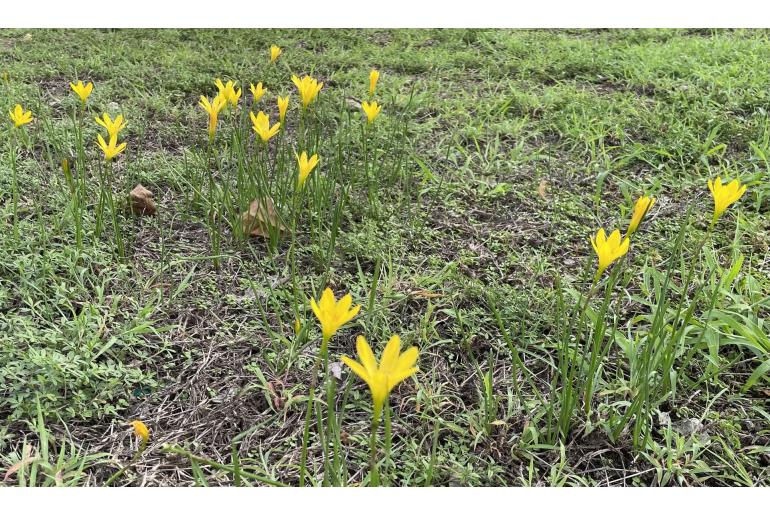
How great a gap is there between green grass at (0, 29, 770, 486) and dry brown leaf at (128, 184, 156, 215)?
0.05 m

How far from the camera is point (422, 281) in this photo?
85.9 inches

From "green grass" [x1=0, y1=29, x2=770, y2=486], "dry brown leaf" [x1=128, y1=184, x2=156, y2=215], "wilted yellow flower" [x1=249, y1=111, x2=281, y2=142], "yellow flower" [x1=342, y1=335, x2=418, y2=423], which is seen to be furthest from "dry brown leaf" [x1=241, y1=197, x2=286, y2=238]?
"yellow flower" [x1=342, y1=335, x2=418, y2=423]

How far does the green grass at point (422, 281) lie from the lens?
1.61m

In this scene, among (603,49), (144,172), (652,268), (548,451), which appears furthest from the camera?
(603,49)

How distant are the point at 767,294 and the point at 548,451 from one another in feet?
3.52

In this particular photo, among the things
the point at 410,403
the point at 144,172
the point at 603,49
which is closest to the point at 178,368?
the point at 410,403

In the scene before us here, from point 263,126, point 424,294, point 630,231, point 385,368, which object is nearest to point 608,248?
point 630,231

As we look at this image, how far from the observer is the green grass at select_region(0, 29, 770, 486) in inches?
63.3

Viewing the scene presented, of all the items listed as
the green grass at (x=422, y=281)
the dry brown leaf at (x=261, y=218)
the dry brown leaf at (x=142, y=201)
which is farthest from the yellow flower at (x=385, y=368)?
the dry brown leaf at (x=142, y=201)

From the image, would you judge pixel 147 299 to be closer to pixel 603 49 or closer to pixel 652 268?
pixel 652 268

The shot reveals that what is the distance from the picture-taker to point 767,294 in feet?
7.06

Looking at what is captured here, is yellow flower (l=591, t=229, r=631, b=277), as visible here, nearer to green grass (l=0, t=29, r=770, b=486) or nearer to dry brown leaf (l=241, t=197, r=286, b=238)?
green grass (l=0, t=29, r=770, b=486)

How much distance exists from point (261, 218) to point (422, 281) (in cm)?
65

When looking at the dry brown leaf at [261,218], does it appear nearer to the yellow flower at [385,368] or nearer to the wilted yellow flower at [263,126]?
the wilted yellow flower at [263,126]
